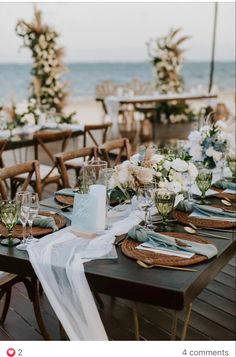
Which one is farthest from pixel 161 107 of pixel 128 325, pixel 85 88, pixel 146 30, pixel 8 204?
pixel 85 88

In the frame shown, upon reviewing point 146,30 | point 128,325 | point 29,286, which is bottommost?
point 128,325

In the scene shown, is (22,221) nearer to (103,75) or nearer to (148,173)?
(148,173)

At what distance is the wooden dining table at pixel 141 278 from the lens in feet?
4.85

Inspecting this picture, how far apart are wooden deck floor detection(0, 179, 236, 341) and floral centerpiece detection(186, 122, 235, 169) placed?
790 mm

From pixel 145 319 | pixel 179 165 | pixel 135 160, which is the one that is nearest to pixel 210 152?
pixel 179 165

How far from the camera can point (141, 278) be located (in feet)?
5.06

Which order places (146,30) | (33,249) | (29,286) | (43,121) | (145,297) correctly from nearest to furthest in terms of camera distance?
(145,297) < (33,249) < (29,286) < (43,121) < (146,30)

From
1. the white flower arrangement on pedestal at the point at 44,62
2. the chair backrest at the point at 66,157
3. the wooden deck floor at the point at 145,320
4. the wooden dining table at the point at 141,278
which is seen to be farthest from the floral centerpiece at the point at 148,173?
the white flower arrangement on pedestal at the point at 44,62

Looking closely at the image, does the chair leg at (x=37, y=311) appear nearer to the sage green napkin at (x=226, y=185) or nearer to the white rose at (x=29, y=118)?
the sage green napkin at (x=226, y=185)

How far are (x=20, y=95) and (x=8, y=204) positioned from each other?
20.6m

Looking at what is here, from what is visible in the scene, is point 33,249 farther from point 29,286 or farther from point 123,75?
point 123,75

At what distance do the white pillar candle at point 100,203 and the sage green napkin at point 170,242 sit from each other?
0.12 m

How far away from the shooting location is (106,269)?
1.61 m

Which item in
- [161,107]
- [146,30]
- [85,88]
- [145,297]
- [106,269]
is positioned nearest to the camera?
[145,297]
